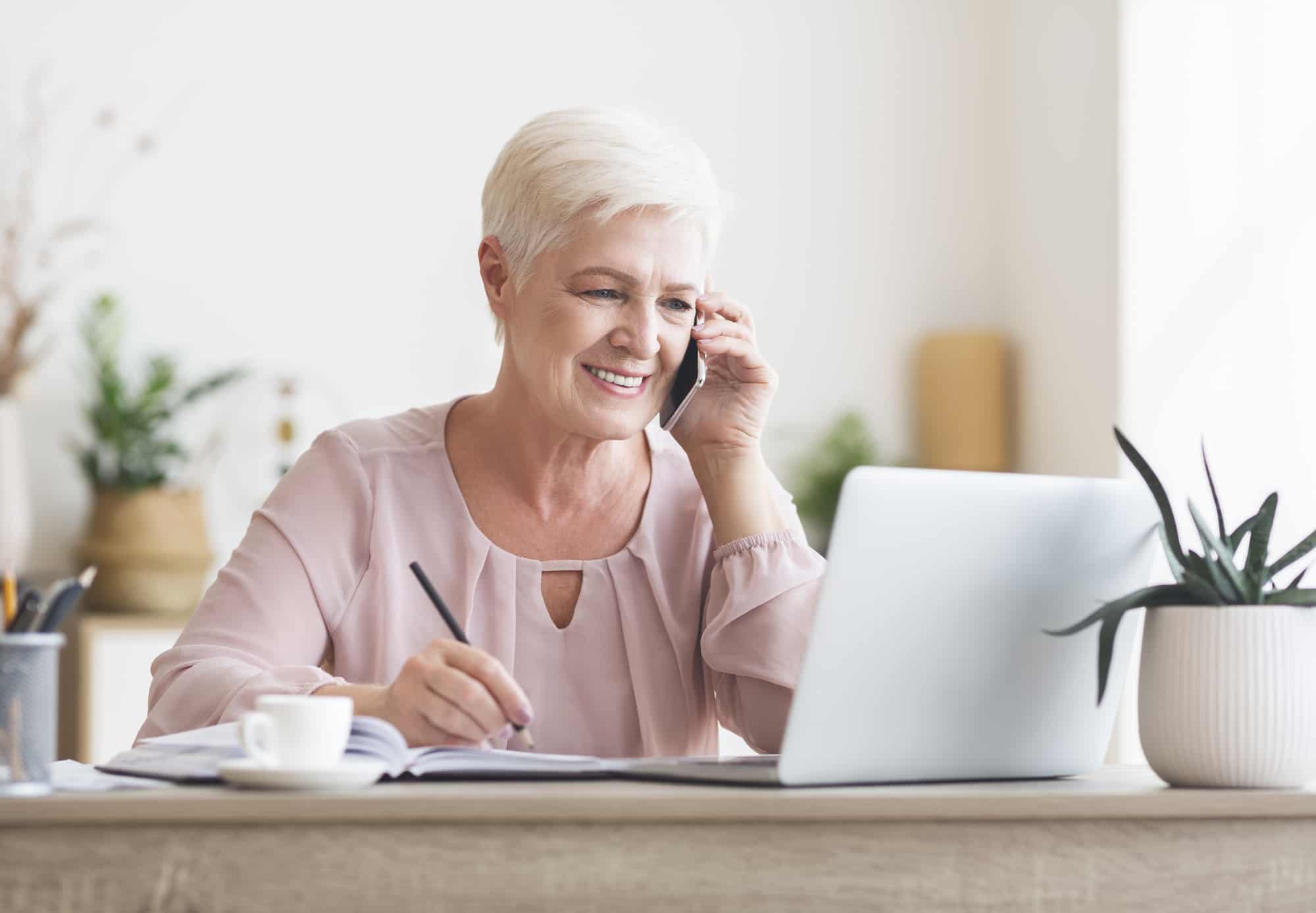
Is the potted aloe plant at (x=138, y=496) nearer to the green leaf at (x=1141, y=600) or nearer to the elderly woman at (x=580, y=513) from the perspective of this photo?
the elderly woman at (x=580, y=513)

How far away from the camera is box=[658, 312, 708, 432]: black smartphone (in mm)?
1607

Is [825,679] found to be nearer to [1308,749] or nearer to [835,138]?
[1308,749]

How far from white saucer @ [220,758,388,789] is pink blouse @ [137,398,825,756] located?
54cm

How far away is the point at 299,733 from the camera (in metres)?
0.97

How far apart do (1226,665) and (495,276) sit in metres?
0.91

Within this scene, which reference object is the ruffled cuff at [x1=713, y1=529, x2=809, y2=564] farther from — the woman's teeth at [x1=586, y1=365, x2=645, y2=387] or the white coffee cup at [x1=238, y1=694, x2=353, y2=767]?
the white coffee cup at [x1=238, y1=694, x2=353, y2=767]

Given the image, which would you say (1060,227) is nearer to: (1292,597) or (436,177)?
(436,177)

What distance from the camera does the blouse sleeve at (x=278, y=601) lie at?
1.33 m

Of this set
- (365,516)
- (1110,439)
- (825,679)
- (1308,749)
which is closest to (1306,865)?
(1308,749)

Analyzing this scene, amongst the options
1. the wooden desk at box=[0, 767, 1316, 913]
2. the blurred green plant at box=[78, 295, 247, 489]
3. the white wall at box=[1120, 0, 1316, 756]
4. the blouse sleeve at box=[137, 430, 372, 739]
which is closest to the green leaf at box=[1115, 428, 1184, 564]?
the wooden desk at box=[0, 767, 1316, 913]

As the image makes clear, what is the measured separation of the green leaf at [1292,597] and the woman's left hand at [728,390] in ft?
2.16

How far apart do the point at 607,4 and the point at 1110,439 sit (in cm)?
181

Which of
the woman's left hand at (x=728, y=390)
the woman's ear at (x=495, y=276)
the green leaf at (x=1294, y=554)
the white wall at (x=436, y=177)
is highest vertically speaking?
the white wall at (x=436, y=177)

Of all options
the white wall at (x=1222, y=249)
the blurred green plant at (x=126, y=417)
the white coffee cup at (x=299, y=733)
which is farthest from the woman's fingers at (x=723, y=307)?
the blurred green plant at (x=126, y=417)
